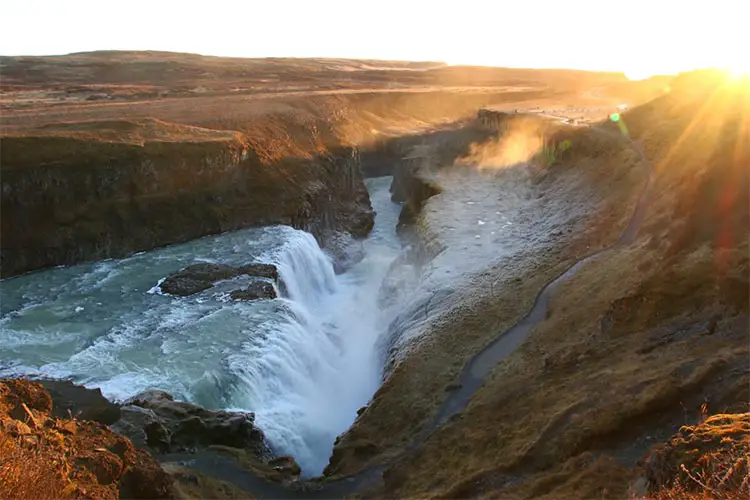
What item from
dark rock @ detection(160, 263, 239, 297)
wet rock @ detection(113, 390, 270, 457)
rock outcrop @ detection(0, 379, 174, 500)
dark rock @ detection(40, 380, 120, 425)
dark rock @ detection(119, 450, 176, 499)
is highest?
rock outcrop @ detection(0, 379, 174, 500)

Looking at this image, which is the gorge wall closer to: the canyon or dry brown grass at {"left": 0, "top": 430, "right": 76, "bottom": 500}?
the canyon

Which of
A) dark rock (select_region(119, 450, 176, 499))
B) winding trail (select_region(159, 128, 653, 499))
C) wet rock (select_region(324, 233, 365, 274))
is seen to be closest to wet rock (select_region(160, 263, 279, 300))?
wet rock (select_region(324, 233, 365, 274))

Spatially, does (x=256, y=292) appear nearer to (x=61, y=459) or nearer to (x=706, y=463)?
(x=61, y=459)

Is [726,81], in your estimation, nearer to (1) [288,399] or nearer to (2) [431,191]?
(2) [431,191]

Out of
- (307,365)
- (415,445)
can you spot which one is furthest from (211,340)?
(415,445)

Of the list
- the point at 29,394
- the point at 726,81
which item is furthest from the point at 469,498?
the point at 726,81

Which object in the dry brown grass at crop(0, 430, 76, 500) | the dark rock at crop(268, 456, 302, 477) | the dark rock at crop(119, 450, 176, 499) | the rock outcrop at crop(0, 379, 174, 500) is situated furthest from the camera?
the dark rock at crop(268, 456, 302, 477)
